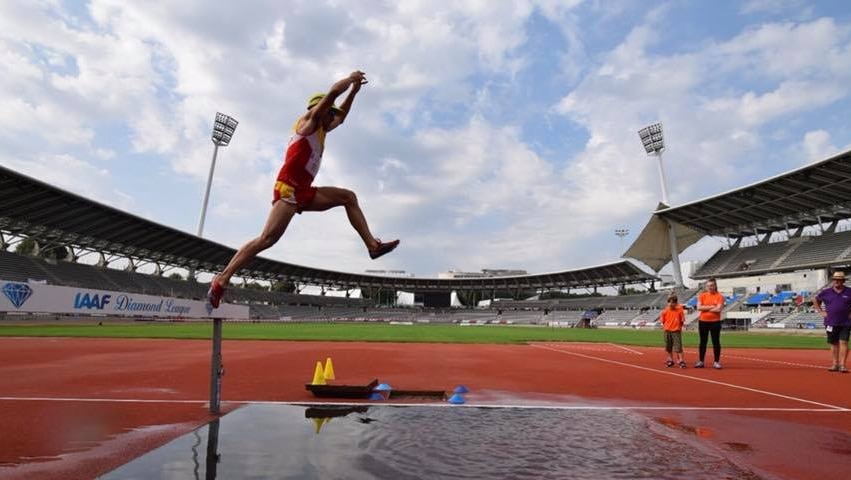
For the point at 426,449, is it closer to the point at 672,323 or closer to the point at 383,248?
the point at 383,248

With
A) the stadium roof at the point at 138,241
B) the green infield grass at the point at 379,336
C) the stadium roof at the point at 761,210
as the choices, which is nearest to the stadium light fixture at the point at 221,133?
the stadium roof at the point at 138,241

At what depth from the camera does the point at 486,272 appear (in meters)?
138

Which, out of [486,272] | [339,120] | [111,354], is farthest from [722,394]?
[486,272]

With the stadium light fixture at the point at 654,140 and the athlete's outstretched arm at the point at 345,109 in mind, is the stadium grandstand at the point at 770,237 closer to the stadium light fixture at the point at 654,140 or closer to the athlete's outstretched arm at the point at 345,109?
the stadium light fixture at the point at 654,140

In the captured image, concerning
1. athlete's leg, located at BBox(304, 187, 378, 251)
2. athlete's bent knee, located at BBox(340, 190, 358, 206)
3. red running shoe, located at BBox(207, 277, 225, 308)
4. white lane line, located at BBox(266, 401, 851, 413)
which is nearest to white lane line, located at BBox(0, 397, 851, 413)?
white lane line, located at BBox(266, 401, 851, 413)

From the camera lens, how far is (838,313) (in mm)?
10367

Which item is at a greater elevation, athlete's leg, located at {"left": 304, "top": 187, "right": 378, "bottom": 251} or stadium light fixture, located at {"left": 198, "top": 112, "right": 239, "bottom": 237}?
stadium light fixture, located at {"left": 198, "top": 112, "right": 239, "bottom": 237}

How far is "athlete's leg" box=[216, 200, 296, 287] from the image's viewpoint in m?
3.89

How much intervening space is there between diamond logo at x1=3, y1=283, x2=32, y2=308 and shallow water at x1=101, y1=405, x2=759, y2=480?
1.20 m

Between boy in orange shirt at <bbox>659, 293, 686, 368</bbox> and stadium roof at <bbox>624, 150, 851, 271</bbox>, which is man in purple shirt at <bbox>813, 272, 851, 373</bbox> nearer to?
boy in orange shirt at <bbox>659, 293, 686, 368</bbox>

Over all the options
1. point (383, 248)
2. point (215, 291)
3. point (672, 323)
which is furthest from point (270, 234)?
point (672, 323)

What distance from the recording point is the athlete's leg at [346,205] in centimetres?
414

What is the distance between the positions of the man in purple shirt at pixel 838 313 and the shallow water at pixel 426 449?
8324mm

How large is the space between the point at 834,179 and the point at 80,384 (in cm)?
5218
